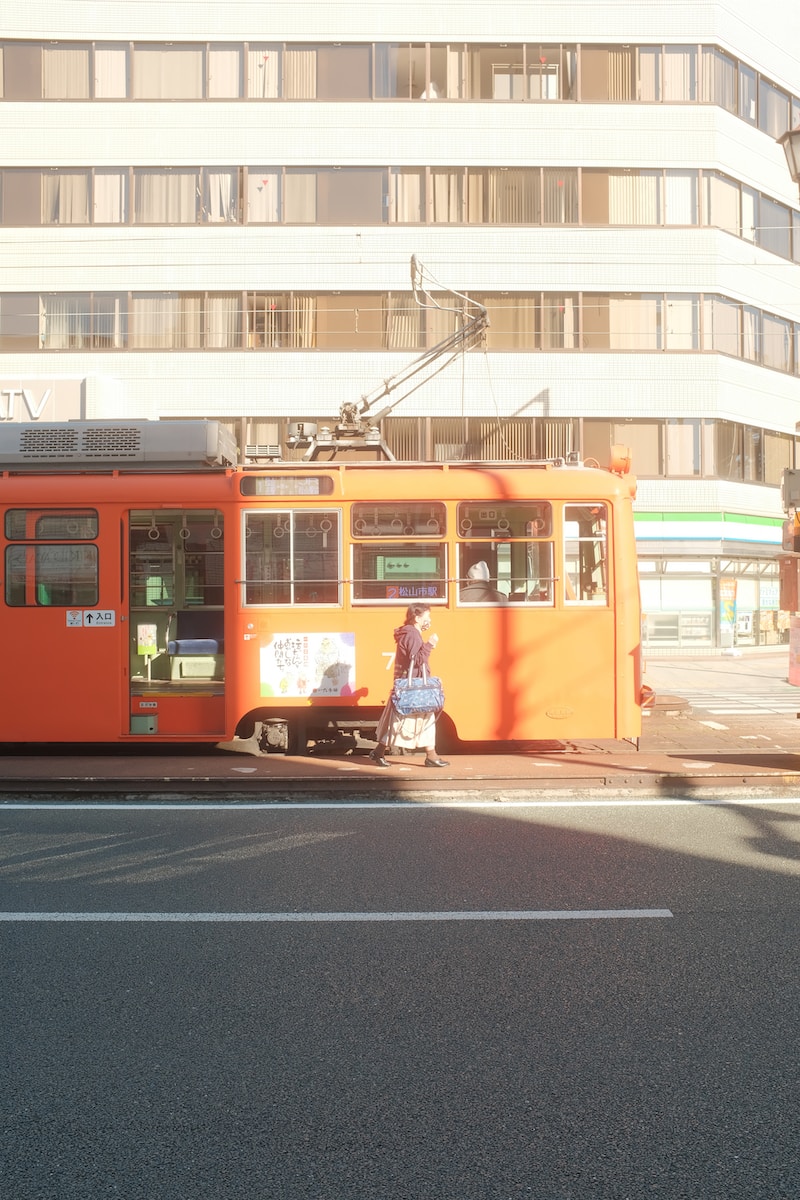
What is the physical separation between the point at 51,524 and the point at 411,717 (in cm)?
428

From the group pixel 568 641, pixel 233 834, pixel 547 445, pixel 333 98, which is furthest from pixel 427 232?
pixel 233 834

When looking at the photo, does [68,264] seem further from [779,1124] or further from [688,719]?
[779,1124]

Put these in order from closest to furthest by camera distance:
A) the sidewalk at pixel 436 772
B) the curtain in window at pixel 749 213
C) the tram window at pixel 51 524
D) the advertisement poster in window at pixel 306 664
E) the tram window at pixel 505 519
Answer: the sidewalk at pixel 436 772
the advertisement poster in window at pixel 306 664
the tram window at pixel 505 519
the tram window at pixel 51 524
the curtain in window at pixel 749 213

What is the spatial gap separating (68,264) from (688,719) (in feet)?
70.0

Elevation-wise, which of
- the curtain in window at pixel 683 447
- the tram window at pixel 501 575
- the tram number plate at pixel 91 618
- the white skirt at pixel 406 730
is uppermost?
the curtain in window at pixel 683 447

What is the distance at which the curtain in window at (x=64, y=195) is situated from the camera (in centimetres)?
2769

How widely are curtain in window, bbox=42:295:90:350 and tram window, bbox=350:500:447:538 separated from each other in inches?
766

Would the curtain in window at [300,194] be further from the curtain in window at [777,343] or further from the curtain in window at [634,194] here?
the curtain in window at [777,343]

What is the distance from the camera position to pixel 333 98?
1088 inches

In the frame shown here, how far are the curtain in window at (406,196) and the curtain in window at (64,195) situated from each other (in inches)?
313

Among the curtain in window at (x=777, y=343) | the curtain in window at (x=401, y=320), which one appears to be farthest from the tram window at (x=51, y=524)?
the curtain in window at (x=777, y=343)

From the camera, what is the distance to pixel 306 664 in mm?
10680

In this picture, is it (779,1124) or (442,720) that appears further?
(442,720)

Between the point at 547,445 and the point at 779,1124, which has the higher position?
the point at 547,445
